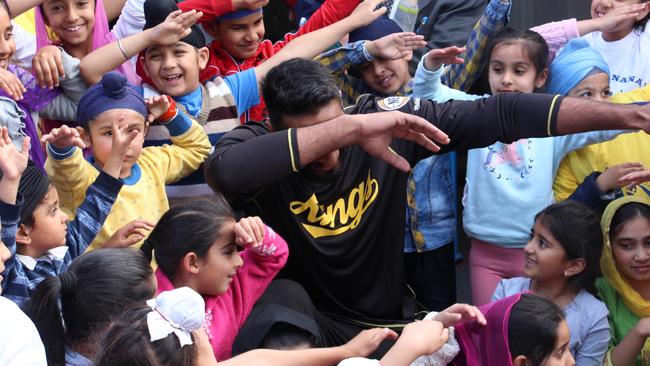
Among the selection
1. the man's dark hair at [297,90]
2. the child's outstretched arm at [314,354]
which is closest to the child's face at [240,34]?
the man's dark hair at [297,90]

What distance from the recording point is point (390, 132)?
10.5 ft

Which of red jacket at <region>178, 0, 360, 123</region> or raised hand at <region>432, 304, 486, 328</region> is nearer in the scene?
raised hand at <region>432, 304, 486, 328</region>

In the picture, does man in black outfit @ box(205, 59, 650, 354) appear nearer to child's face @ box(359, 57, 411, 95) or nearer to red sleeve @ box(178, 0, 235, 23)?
child's face @ box(359, 57, 411, 95)

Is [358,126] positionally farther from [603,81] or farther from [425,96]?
[603,81]

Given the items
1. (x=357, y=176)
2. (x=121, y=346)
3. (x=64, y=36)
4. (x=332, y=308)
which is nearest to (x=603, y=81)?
(x=357, y=176)

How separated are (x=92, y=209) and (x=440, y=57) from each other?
143 centimetres

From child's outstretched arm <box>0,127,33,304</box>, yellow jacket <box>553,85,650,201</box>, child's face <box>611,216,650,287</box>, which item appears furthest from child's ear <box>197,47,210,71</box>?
child's face <box>611,216,650,287</box>

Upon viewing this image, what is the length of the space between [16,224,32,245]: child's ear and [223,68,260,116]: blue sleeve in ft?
4.11

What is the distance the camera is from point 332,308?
138 inches

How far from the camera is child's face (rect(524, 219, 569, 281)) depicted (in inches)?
145

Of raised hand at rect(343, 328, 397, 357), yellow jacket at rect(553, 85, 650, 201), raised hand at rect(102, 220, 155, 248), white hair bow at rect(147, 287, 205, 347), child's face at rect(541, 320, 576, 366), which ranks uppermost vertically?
white hair bow at rect(147, 287, 205, 347)

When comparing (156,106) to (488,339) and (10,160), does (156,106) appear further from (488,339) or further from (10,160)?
(488,339)

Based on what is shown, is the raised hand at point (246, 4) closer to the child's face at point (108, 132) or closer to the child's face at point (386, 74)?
the child's face at point (386, 74)

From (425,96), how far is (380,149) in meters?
0.92
